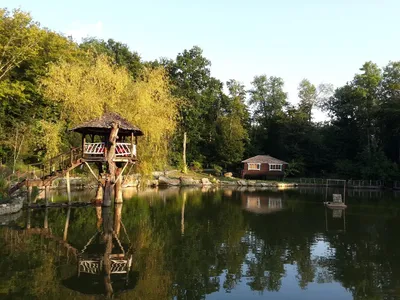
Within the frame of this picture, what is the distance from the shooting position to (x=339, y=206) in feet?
90.5

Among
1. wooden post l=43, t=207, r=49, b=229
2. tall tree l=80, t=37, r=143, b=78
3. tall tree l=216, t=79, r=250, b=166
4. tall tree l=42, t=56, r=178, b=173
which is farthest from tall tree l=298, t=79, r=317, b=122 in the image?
wooden post l=43, t=207, r=49, b=229

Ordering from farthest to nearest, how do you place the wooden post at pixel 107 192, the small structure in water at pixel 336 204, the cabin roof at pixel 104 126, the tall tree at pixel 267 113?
the tall tree at pixel 267 113
the small structure in water at pixel 336 204
the wooden post at pixel 107 192
the cabin roof at pixel 104 126

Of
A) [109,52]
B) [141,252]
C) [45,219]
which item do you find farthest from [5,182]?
[109,52]

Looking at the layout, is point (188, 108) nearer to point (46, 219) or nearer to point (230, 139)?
point (230, 139)

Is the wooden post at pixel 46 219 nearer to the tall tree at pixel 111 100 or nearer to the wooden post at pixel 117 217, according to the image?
the wooden post at pixel 117 217

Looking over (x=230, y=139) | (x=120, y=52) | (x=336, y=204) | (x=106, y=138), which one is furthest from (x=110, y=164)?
(x=120, y=52)

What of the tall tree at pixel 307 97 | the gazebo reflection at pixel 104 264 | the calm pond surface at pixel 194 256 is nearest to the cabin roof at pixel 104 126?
the calm pond surface at pixel 194 256

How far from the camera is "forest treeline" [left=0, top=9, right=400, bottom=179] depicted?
26.3 m

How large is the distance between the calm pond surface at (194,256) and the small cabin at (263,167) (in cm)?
3262

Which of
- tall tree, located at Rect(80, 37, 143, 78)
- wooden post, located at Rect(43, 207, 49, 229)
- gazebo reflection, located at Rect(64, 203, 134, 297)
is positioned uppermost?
tall tree, located at Rect(80, 37, 143, 78)

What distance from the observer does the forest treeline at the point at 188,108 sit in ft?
86.4

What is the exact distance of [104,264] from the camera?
1184 cm

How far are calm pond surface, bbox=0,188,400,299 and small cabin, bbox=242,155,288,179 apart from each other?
3262 cm

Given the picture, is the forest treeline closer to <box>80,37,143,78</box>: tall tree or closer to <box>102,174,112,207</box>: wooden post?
<box>80,37,143,78</box>: tall tree
